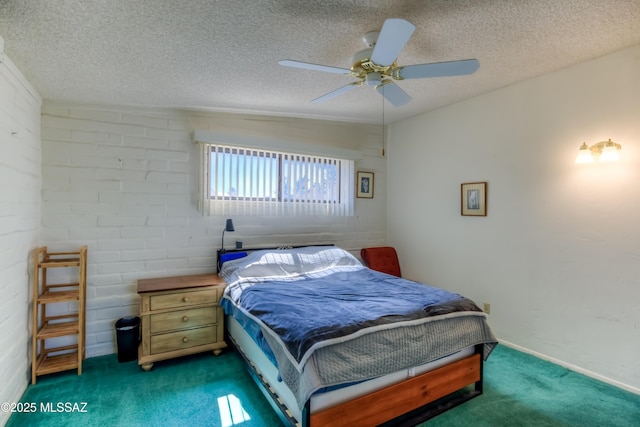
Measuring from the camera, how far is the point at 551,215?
8.87 ft

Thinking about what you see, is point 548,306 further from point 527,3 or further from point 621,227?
point 527,3

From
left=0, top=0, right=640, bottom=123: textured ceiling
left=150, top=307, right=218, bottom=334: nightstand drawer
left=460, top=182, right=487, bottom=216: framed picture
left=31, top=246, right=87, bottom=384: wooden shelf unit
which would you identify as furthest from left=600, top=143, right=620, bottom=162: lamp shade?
left=31, top=246, right=87, bottom=384: wooden shelf unit

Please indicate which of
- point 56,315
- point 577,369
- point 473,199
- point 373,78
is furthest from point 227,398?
point 473,199

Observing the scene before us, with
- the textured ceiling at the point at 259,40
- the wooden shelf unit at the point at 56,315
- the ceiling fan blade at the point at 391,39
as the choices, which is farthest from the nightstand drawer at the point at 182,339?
the ceiling fan blade at the point at 391,39

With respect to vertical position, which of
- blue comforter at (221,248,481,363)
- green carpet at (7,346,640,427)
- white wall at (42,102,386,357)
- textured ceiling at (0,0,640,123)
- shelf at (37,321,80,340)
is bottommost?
green carpet at (7,346,640,427)

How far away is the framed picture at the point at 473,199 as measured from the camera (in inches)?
126

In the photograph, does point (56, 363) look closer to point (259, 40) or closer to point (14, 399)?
point (14, 399)

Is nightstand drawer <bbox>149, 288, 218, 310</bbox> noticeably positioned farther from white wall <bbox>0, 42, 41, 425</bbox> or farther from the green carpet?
white wall <bbox>0, 42, 41, 425</bbox>

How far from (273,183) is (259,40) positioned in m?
1.82

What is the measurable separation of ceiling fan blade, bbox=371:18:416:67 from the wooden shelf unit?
2747 millimetres

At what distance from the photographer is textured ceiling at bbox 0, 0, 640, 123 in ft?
5.49

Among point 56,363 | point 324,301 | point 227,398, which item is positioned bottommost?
point 227,398

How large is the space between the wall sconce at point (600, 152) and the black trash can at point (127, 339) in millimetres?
4027

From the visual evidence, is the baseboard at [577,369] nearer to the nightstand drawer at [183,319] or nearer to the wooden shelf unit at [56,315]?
the nightstand drawer at [183,319]
